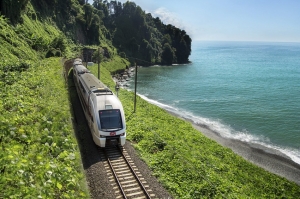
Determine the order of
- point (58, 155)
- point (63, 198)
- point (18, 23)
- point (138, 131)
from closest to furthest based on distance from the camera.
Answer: point (63, 198)
point (58, 155)
point (138, 131)
point (18, 23)

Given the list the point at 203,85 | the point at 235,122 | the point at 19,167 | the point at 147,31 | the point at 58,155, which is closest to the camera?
the point at 19,167

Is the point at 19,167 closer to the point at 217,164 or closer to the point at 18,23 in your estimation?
the point at 217,164

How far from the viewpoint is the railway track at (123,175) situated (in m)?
14.6

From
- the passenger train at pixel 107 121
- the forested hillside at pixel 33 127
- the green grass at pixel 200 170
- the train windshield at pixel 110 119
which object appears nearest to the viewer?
the forested hillside at pixel 33 127

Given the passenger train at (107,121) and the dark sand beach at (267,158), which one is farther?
the dark sand beach at (267,158)

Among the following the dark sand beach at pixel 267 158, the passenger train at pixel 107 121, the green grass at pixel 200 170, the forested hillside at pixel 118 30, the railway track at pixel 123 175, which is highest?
the forested hillside at pixel 118 30

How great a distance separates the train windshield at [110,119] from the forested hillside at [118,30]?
47.9 metres

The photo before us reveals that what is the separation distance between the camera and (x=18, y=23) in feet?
167

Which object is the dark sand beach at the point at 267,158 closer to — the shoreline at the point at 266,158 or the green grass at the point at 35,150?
the shoreline at the point at 266,158

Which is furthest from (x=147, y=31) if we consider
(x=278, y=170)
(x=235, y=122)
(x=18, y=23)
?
(x=278, y=170)

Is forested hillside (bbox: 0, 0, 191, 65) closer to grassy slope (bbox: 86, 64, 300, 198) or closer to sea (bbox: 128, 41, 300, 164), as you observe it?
sea (bbox: 128, 41, 300, 164)

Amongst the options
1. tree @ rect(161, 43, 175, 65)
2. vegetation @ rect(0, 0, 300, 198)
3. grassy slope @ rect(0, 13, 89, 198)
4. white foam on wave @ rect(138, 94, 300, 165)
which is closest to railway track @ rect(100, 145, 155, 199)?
vegetation @ rect(0, 0, 300, 198)

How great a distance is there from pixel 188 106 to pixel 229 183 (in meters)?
36.6

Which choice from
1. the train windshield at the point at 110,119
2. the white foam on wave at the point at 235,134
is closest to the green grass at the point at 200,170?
the train windshield at the point at 110,119
